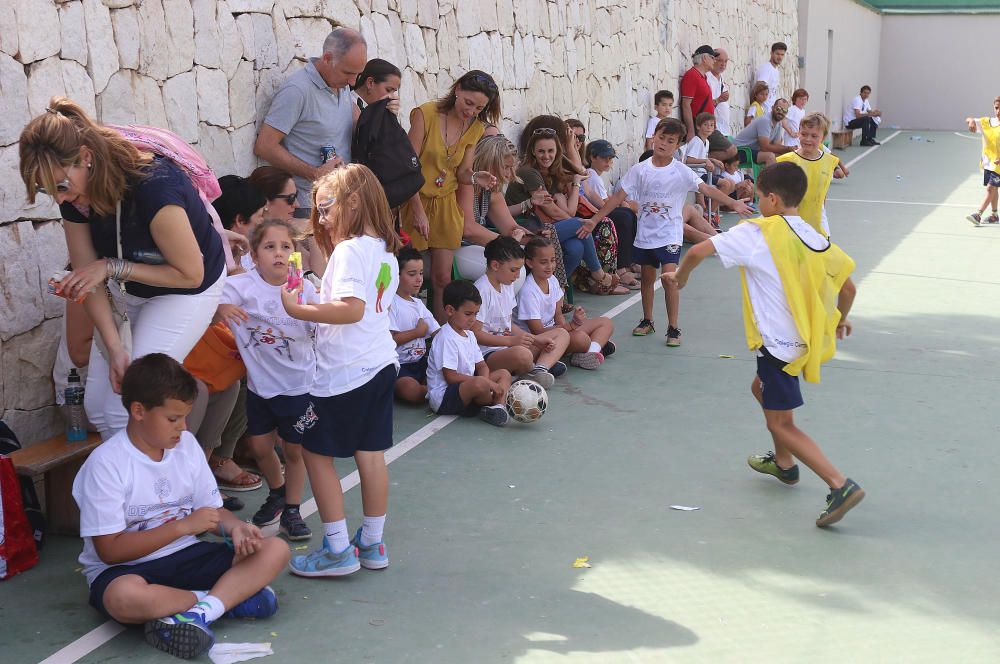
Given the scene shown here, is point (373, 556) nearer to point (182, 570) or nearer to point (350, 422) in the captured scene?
point (350, 422)

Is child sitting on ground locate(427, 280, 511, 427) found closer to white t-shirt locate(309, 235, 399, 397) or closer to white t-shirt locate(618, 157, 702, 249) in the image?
white t-shirt locate(309, 235, 399, 397)

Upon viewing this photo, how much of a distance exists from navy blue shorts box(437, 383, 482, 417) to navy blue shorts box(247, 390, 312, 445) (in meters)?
1.56

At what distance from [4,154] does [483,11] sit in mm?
5387

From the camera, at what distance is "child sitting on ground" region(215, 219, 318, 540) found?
4.41 meters

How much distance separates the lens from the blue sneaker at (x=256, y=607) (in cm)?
366

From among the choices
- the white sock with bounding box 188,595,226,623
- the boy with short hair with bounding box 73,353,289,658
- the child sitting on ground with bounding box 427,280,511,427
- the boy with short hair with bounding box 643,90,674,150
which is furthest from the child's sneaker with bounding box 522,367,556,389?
the boy with short hair with bounding box 643,90,674,150

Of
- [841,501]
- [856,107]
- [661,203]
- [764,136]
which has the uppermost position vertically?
[661,203]

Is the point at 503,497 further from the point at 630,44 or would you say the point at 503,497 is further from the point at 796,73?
the point at 796,73

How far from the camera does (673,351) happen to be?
7504 millimetres

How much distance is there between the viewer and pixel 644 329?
26.0ft

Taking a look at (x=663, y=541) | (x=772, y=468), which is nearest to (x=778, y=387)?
(x=772, y=468)

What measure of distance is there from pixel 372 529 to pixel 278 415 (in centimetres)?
70

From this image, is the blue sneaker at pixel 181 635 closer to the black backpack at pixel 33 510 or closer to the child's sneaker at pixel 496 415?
the black backpack at pixel 33 510

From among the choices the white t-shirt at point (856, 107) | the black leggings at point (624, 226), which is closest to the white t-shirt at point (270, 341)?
the black leggings at point (624, 226)
